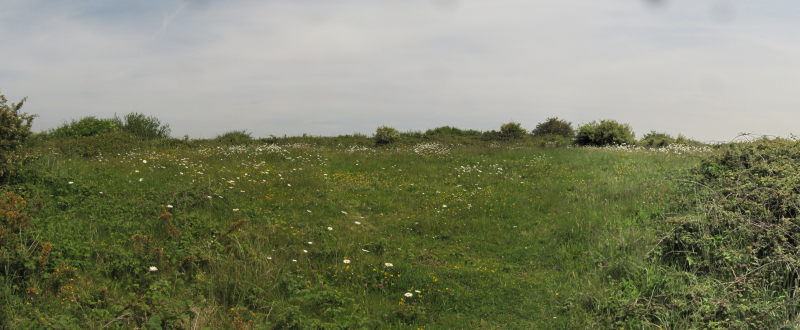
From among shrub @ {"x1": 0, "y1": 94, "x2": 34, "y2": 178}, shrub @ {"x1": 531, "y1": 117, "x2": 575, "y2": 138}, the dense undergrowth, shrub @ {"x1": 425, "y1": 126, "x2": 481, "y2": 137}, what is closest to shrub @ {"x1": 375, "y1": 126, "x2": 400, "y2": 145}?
shrub @ {"x1": 425, "y1": 126, "x2": 481, "y2": 137}

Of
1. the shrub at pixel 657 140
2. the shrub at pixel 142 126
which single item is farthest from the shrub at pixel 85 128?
the shrub at pixel 657 140

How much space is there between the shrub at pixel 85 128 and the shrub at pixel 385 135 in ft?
41.2

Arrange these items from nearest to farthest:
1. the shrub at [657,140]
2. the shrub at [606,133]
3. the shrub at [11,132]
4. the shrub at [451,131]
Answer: the shrub at [11,132] < the shrub at [657,140] < the shrub at [606,133] < the shrub at [451,131]

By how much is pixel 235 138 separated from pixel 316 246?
751 inches

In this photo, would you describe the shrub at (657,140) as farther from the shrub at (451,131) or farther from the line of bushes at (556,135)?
the shrub at (451,131)

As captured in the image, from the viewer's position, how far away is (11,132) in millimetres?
10719

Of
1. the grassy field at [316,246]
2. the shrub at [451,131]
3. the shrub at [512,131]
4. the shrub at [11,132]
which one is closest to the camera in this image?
the grassy field at [316,246]

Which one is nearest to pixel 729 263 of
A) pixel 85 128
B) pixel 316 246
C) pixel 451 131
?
pixel 316 246

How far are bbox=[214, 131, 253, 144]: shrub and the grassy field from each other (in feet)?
36.5

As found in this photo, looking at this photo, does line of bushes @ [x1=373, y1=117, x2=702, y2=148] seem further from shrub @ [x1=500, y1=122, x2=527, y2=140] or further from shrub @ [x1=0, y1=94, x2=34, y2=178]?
shrub @ [x1=0, y1=94, x2=34, y2=178]

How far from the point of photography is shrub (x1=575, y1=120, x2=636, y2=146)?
25.5 meters

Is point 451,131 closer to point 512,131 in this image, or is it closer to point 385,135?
point 512,131

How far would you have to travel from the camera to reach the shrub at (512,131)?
29.1 metres

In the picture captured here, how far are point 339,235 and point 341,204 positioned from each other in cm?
210
